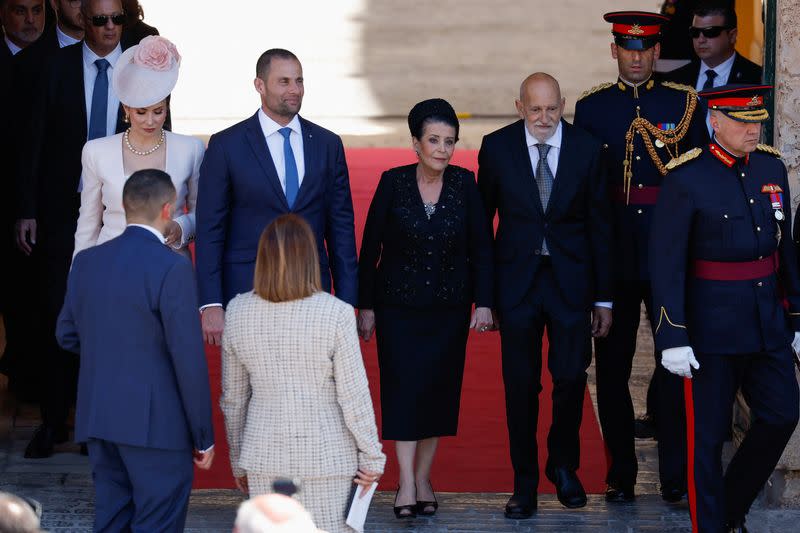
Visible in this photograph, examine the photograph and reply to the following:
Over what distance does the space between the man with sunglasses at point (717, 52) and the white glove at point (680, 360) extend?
1882mm

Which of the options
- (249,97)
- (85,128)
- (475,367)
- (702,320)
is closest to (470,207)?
(702,320)

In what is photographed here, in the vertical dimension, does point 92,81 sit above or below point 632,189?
above

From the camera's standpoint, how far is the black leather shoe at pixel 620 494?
18.8 feet

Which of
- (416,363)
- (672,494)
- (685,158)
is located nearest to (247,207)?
(416,363)

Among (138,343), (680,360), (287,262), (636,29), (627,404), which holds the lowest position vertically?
(627,404)

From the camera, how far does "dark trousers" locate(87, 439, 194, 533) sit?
174 inches

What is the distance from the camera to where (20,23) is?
706 centimetres

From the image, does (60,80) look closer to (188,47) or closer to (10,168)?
(10,168)

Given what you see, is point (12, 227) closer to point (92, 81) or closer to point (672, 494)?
point (92, 81)

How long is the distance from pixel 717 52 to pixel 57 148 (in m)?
2.90

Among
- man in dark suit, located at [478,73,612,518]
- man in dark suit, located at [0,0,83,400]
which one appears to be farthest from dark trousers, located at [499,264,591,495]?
man in dark suit, located at [0,0,83,400]

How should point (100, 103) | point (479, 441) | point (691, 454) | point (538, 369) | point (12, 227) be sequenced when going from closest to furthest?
point (691, 454) < point (538, 369) < point (100, 103) < point (479, 441) < point (12, 227)

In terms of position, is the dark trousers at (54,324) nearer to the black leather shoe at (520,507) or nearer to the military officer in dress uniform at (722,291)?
the black leather shoe at (520,507)

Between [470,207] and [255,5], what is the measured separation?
9177mm
